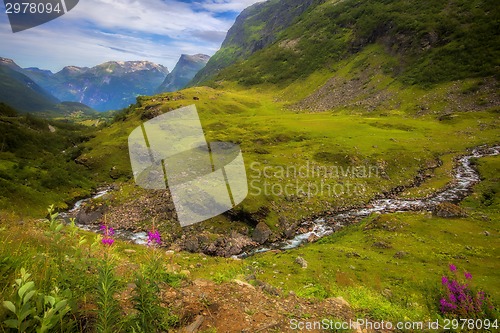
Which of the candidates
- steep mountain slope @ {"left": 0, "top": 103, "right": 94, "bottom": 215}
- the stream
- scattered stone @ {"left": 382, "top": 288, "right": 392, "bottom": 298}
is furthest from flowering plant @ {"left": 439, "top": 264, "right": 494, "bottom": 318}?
steep mountain slope @ {"left": 0, "top": 103, "right": 94, "bottom": 215}

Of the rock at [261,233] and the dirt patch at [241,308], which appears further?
the rock at [261,233]

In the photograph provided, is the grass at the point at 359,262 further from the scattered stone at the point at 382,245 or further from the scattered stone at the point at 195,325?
the scattered stone at the point at 195,325

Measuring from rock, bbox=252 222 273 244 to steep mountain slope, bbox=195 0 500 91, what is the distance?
296 ft

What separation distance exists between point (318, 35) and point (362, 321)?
19866 cm

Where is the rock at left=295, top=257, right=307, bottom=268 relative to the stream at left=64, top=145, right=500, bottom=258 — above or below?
above

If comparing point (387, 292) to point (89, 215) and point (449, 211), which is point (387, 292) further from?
point (89, 215)

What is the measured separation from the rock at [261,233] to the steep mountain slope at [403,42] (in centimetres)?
9033

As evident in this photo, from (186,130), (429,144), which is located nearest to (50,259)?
(429,144)

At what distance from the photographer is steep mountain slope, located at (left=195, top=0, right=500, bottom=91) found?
9731cm

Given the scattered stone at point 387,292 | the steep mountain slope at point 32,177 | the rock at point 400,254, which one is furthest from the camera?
the steep mountain slope at point 32,177

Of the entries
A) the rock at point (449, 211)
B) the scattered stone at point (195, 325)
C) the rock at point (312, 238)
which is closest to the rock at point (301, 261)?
the rock at point (312, 238)

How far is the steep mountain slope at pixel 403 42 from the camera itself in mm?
97312

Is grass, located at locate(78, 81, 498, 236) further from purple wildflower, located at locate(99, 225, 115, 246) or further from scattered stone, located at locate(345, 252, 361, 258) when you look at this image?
purple wildflower, located at locate(99, 225, 115, 246)

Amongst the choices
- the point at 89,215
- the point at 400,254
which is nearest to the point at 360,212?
the point at 400,254
